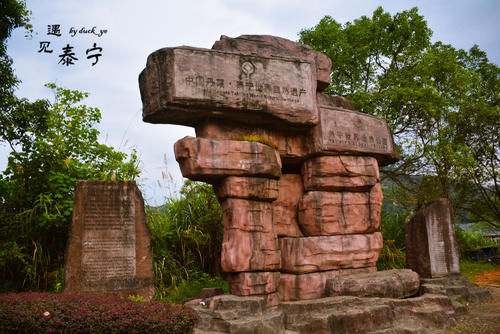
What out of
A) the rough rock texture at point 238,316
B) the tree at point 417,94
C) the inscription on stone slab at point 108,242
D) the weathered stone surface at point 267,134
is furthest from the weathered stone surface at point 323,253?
the tree at point 417,94

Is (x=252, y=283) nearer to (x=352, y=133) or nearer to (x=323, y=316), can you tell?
(x=323, y=316)

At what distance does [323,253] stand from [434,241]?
3.20 metres

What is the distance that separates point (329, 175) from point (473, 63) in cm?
1105

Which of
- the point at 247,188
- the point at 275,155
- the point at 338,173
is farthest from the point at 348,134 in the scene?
the point at 247,188

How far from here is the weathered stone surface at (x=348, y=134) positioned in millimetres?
6493

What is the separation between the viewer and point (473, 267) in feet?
41.7

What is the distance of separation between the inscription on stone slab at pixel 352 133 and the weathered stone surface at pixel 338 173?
201 millimetres

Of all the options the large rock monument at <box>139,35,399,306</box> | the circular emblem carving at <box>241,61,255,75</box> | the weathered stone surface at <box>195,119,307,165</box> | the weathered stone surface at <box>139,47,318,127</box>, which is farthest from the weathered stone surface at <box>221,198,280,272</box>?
the circular emblem carving at <box>241,61,255,75</box>

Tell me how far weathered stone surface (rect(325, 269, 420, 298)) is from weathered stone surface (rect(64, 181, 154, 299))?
9.03ft

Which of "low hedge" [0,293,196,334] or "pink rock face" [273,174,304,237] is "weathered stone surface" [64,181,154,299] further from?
"pink rock face" [273,174,304,237]

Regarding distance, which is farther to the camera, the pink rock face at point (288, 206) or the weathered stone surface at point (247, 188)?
the pink rock face at point (288, 206)

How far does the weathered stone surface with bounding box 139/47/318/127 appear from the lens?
5.44m

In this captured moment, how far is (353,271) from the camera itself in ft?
21.2

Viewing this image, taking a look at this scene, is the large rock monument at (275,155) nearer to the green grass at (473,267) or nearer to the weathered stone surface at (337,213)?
the weathered stone surface at (337,213)
